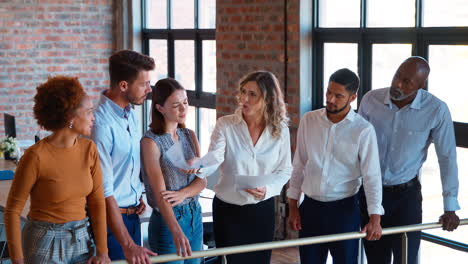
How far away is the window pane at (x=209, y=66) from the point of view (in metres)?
7.50

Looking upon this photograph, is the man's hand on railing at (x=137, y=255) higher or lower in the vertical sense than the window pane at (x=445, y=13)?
lower

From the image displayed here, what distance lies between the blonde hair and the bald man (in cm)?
58

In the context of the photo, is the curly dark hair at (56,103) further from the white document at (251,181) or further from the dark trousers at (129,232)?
the white document at (251,181)

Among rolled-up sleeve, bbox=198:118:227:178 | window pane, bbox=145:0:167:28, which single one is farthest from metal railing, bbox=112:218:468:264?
window pane, bbox=145:0:167:28

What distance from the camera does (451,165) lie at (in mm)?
3482

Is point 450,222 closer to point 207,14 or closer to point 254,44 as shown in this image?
point 254,44

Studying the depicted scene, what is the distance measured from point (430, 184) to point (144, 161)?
2.84m

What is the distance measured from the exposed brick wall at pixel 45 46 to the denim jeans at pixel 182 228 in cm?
569

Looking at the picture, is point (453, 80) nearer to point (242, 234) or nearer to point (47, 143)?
point (242, 234)

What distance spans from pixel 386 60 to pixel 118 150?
118 inches

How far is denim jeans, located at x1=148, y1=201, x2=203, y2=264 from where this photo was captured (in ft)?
9.91

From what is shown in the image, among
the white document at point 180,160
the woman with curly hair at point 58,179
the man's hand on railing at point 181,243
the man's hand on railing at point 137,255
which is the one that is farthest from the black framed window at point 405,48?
the woman with curly hair at point 58,179

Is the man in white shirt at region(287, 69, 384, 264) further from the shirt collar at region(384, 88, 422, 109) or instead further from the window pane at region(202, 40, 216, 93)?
the window pane at region(202, 40, 216, 93)

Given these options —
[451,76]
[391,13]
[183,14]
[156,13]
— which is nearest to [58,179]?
[451,76]
